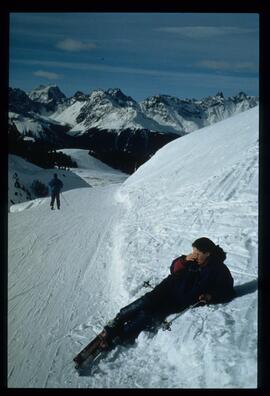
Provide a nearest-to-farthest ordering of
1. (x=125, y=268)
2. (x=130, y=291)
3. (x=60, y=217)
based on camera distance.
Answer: (x=130, y=291)
(x=125, y=268)
(x=60, y=217)

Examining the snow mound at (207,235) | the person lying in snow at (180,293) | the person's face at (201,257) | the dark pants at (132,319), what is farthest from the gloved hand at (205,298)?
the dark pants at (132,319)

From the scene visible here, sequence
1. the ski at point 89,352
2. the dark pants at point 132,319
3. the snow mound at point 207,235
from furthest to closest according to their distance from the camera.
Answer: the dark pants at point 132,319 < the ski at point 89,352 < the snow mound at point 207,235

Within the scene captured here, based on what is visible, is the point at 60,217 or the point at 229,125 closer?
the point at 60,217

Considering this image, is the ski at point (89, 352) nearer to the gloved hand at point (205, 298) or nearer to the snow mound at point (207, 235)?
the snow mound at point (207, 235)

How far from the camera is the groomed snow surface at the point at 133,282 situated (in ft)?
13.8

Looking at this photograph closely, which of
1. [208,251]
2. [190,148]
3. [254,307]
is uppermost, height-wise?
[190,148]

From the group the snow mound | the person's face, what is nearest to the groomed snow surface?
the snow mound

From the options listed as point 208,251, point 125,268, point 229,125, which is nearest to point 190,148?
point 229,125

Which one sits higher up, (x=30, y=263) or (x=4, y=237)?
(x=4, y=237)

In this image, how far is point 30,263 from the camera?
7.55 m

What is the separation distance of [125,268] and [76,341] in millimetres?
2431

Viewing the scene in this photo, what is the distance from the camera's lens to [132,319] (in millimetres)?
4703

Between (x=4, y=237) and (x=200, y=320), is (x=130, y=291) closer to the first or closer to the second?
(x=200, y=320)

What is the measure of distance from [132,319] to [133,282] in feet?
5.71
